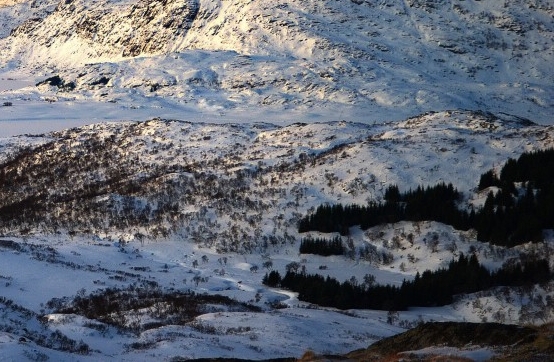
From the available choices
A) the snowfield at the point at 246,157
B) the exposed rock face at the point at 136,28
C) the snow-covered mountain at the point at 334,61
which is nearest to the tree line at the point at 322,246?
the snowfield at the point at 246,157

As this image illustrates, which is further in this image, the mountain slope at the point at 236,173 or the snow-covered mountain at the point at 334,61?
the snow-covered mountain at the point at 334,61

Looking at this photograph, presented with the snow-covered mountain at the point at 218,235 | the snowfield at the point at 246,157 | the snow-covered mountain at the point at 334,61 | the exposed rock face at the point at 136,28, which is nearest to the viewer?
the snow-covered mountain at the point at 218,235

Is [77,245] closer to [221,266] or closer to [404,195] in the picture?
[221,266]

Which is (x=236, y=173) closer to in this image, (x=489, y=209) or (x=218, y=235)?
(x=218, y=235)

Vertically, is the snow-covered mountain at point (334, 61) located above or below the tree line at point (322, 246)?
above

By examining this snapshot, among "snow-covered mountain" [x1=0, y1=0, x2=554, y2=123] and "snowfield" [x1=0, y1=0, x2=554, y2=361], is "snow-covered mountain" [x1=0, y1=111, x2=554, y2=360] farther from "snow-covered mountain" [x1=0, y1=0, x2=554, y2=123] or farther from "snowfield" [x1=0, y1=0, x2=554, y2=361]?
"snow-covered mountain" [x1=0, y1=0, x2=554, y2=123]

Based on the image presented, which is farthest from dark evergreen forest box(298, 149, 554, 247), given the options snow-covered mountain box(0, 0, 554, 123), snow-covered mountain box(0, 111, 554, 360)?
snow-covered mountain box(0, 0, 554, 123)

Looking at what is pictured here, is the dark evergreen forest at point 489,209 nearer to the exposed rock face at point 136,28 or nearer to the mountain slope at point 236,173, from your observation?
the mountain slope at point 236,173

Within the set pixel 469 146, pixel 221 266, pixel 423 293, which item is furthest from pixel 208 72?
pixel 423 293
